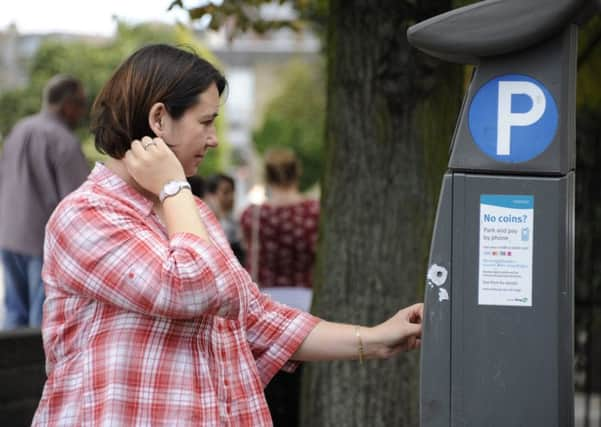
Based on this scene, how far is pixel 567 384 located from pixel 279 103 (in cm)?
5125

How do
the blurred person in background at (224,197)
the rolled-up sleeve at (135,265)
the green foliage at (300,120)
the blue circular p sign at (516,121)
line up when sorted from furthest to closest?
the green foliage at (300,120)
the blurred person in background at (224,197)
the blue circular p sign at (516,121)
the rolled-up sleeve at (135,265)

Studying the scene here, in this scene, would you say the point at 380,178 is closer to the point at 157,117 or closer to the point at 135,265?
the point at 157,117

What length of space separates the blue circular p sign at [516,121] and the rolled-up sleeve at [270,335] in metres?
0.76

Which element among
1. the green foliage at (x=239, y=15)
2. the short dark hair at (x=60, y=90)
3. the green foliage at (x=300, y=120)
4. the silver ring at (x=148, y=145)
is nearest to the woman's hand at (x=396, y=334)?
the silver ring at (x=148, y=145)

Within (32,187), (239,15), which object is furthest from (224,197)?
(239,15)

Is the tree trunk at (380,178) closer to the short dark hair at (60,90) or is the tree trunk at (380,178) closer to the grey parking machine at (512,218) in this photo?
the grey parking machine at (512,218)

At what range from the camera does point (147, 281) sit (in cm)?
240

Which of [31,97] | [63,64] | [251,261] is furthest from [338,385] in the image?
[63,64]

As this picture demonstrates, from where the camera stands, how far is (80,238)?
8.12 ft

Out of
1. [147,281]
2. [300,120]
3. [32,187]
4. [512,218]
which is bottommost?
[147,281]

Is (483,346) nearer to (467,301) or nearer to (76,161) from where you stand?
(467,301)

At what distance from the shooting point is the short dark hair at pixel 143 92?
2.62 meters

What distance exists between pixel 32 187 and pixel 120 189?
A: 169 inches

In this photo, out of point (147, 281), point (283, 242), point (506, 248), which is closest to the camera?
point (147, 281)
